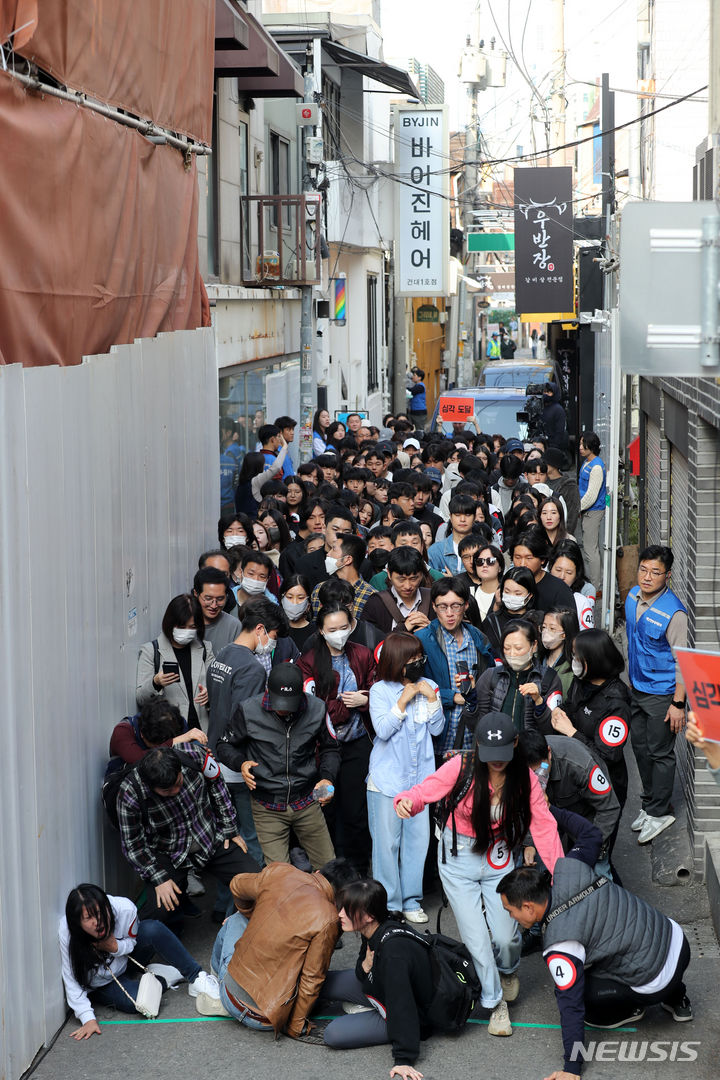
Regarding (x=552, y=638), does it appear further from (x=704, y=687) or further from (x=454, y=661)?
(x=704, y=687)

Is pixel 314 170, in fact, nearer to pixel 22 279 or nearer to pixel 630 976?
pixel 22 279

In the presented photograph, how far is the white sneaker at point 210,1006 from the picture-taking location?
6.40 m

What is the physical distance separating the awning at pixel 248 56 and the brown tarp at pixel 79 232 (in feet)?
9.26

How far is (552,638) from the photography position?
25.6ft

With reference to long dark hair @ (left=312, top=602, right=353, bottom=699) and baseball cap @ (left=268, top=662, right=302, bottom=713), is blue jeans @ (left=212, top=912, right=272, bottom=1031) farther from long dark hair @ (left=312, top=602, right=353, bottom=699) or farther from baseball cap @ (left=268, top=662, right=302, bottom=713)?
long dark hair @ (left=312, top=602, right=353, bottom=699)

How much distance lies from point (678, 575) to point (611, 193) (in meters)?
10.4

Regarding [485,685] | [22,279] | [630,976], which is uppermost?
[22,279]

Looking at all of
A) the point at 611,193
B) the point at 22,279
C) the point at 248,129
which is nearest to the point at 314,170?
the point at 248,129

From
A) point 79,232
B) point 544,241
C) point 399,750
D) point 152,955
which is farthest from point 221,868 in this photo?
point 544,241

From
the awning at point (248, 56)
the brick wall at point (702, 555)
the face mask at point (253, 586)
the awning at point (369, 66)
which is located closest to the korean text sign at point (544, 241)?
the awning at point (369, 66)

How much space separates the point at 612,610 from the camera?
1212 centimetres

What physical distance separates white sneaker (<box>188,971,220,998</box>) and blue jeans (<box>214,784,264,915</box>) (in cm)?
92

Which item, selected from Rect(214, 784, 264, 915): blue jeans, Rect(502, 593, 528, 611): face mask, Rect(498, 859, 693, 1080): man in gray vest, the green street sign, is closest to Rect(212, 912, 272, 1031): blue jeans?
Rect(214, 784, 264, 915): blue jeans

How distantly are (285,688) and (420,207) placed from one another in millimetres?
21407
